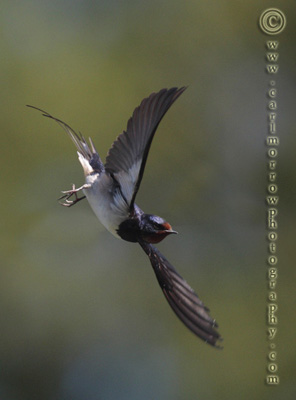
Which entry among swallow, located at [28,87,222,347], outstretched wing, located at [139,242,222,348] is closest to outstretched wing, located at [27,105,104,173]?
Answer: swallow, located at [28,87,222,347]

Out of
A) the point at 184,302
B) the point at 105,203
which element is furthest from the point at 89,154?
the point at 184,302

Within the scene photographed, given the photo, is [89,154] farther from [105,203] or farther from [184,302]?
[184,302]

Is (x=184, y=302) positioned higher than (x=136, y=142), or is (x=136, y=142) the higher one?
(x=136, y=142)

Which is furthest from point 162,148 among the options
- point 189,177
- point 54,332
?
point 54,332

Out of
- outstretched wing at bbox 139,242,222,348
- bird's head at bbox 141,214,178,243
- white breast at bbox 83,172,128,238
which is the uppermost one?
white breast at bbox 83,172,128,238

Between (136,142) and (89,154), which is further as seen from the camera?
(89,154)

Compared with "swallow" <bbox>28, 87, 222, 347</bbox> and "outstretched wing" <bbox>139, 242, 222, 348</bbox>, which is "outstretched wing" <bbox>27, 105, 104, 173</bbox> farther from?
"outstretched wing" <bbox>139, 242, 222, 348</bbox>

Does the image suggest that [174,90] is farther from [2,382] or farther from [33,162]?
[2,382]
